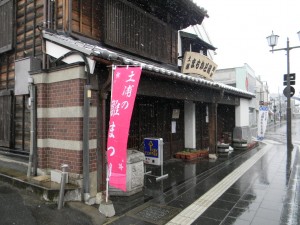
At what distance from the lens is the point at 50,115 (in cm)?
687

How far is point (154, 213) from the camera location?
5805mm

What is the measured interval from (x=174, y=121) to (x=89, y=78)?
7.68m

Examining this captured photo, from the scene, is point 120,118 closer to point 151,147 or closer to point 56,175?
point 56,175

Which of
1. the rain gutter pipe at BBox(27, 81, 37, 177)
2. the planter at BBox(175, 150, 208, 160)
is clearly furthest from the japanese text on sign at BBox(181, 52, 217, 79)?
the rain gutter pipe at BBox(27, 81, 37, 177)

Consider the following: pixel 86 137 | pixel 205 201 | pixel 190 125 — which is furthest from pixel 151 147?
pixel 190 125

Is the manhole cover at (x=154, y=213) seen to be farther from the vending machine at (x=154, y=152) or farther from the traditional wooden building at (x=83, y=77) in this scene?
the vending machine at (x=154, y=152)

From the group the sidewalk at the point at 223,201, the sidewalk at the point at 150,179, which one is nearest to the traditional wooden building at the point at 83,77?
the sidewalk at the point at 150,179

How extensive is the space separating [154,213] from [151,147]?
3028mm

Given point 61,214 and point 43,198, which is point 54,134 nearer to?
point 43,198

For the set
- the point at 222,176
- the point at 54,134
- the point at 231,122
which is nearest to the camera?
the point at 54,134

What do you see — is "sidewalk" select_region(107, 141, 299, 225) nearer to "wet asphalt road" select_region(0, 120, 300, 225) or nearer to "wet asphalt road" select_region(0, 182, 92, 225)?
"wet asphalt road" select_region(0, 120, 300, 225)

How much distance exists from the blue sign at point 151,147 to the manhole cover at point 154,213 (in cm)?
234

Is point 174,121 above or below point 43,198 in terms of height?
above

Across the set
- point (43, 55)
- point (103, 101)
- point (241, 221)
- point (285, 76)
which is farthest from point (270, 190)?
point (285, 76)
